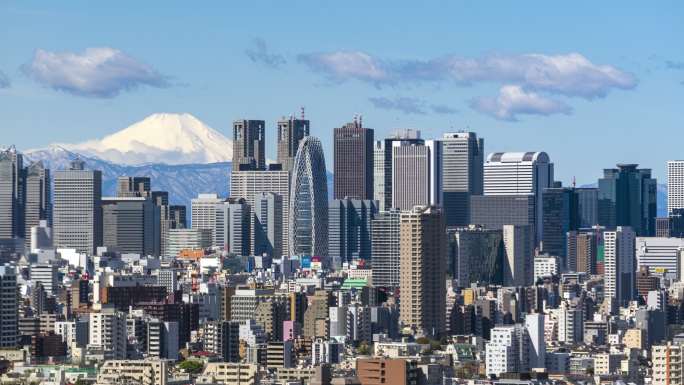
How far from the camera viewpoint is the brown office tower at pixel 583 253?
510 ft

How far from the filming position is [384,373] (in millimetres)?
53812

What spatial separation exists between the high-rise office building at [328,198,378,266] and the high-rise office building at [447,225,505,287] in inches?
1205

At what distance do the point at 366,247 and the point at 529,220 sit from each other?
13.4 metres

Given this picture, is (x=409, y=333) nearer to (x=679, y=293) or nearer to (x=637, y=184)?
(x=679, y=293)

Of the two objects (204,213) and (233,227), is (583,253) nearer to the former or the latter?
(233,227)

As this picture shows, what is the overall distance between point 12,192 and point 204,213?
50.3 ft

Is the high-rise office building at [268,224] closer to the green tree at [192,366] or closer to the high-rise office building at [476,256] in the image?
the high-rise office building at [476,256]

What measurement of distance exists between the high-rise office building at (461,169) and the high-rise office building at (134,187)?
78.9 ft

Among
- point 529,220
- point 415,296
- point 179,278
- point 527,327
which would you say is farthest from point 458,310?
point 529,220

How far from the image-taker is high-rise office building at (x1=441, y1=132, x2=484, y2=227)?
6983 inches

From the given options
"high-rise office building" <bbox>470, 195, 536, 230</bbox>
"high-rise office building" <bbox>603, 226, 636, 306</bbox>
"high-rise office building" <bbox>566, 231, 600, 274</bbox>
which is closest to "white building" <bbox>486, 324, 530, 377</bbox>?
"high-rise office building" <bbox>603, 226, 636, 306</bbox>

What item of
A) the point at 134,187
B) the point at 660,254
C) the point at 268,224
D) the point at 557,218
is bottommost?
the point at 660,254

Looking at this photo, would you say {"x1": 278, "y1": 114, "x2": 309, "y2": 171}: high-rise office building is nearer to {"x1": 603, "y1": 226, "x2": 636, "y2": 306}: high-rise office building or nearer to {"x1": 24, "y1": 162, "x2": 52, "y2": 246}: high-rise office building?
{"x1": 24, "y1": 162, "x2": 52, "y2": 246}: high-rise office building

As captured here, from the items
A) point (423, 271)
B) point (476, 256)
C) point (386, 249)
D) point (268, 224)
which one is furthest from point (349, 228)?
point (423, 271)
